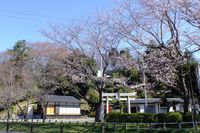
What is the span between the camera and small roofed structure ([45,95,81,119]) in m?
52.0

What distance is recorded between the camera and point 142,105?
180 feet

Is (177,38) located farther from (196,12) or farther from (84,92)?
(84,92)

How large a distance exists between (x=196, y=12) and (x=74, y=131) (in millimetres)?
11843

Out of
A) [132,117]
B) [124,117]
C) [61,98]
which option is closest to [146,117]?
[132,117]

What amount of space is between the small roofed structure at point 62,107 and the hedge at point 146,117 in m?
19.4

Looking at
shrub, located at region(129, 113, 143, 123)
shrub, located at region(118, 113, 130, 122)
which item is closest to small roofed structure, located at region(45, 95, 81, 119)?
shrub, located at region(118, 113, 130, 122)

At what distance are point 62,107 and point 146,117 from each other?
87.7ft

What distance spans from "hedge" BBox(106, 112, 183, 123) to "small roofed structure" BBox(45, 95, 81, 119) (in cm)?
1937

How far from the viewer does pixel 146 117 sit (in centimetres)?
2966

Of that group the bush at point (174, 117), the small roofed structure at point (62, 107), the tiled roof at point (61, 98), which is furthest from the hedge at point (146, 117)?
the small roofed structure at point (62, 107)

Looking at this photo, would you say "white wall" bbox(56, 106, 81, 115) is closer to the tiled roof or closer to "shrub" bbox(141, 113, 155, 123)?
the tiled roof

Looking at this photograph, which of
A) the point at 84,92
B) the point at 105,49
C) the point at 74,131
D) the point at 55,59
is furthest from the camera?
the point at 84,92

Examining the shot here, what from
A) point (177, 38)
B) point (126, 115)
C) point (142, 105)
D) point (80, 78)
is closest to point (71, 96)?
point (142, 105)

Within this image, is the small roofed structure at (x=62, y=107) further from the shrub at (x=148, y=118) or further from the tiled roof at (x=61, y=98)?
the shrub at (x=148, y=118)
